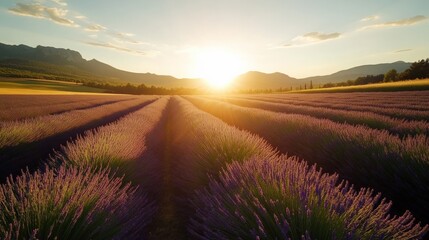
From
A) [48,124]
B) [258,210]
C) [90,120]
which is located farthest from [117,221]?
[90,120]

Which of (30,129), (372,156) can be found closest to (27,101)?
(30,129)

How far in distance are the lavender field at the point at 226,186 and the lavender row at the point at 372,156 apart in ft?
0.05

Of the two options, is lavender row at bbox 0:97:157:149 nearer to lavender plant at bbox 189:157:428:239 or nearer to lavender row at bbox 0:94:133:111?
lavender plant at bbox 189:157:428:239

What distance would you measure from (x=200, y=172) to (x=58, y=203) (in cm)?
197

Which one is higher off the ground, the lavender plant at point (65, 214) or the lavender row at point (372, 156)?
the lavender plant at point (65, 214)

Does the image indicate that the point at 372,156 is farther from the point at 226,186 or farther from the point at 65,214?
the point at 65,214

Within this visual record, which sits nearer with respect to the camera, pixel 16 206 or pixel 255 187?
pixel 16 206

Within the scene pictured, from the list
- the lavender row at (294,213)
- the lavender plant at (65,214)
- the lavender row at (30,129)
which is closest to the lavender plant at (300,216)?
the lavender row at (294,213)

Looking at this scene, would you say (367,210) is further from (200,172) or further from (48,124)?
(48,124)

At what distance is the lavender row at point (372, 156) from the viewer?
323 cm

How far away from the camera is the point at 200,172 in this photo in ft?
12.2

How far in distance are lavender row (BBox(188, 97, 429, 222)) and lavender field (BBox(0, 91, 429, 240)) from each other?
16mm

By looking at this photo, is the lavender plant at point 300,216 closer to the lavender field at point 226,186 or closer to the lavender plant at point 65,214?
the lavender field at point 226,186

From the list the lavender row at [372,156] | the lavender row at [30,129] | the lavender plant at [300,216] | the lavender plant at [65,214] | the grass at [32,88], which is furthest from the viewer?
the grass at [32,88]
